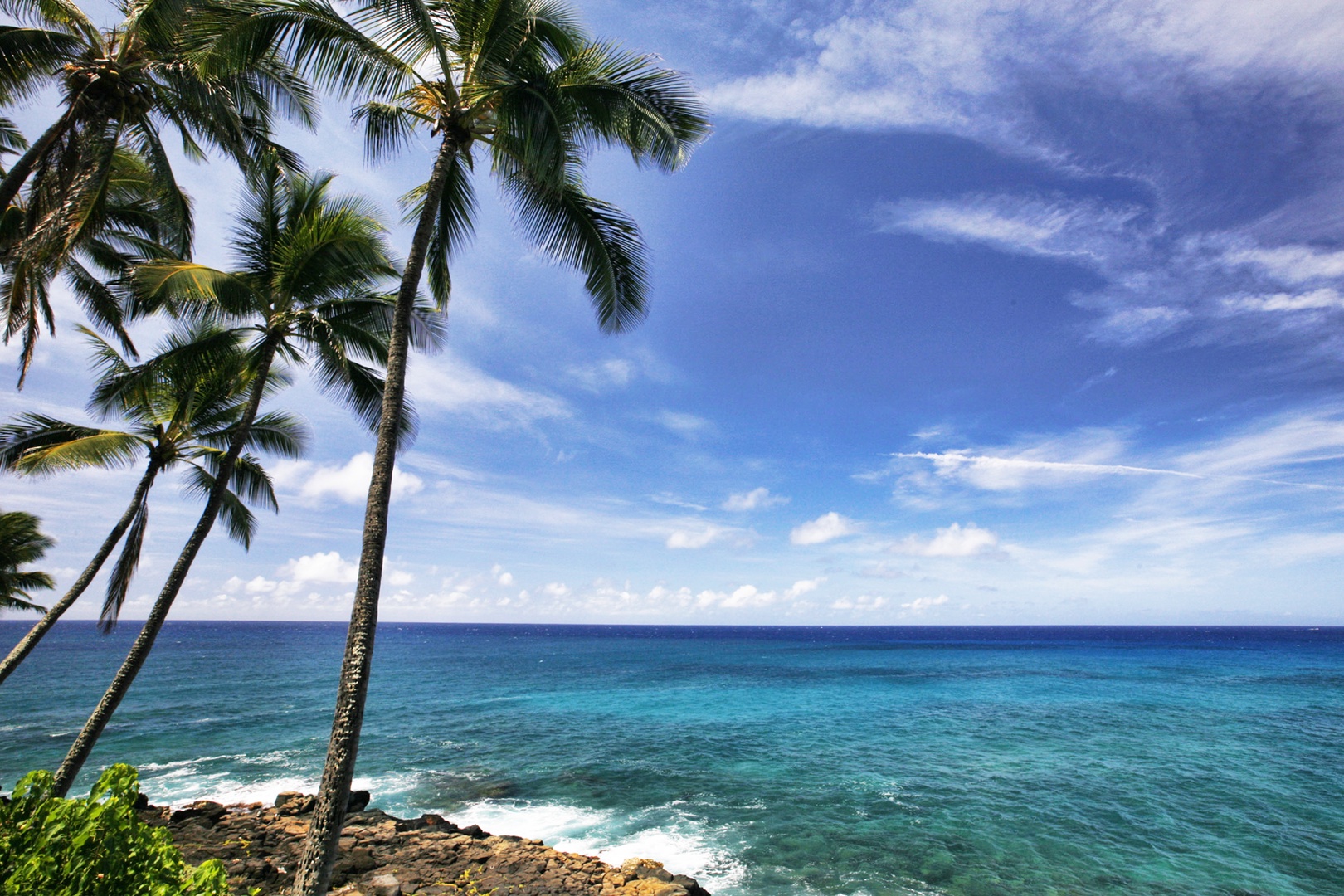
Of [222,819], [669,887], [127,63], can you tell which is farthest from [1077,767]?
[127,63]

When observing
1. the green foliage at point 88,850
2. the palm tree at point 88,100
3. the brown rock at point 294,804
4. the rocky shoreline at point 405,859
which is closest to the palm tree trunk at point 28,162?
the palm tree at point 88,100

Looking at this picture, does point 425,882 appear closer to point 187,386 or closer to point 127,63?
point 187,386

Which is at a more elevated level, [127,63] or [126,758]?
[127,63]

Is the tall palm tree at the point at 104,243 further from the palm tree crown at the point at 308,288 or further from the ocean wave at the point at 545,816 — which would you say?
the ocean wave at the point at 545,816

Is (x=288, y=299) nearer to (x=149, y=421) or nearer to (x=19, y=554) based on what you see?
(x=149, y=421)

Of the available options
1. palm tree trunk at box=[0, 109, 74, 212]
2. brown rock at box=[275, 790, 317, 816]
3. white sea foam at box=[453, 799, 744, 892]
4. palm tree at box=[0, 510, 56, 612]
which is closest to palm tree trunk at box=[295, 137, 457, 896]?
palm tree trunk at box=[0, 109, 74, 212]

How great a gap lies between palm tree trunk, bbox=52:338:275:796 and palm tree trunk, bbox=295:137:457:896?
5222 millimetres

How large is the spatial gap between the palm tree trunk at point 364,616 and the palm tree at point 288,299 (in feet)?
11.0

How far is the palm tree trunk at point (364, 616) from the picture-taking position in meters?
5.03

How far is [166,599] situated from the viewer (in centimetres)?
938

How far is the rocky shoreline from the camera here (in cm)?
930

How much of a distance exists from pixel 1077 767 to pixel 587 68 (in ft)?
77.2

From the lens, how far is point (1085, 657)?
2756 inches

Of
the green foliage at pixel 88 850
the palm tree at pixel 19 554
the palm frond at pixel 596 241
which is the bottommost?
the green foliage at pixel 88 850
